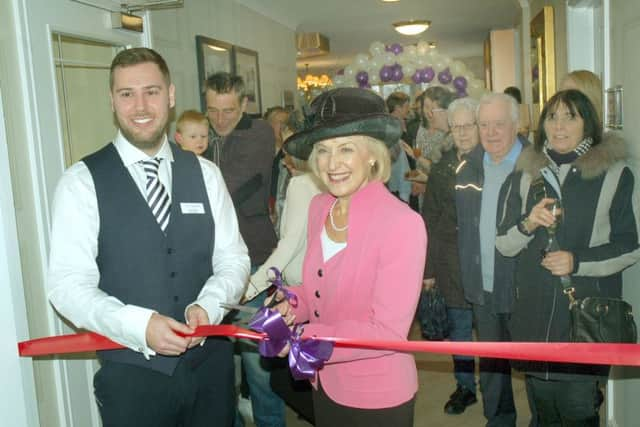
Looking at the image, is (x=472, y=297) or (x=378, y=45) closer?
(x=472, y=297)

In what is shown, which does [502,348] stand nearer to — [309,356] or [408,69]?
[309,356]

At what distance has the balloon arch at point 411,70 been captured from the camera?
8891 mm

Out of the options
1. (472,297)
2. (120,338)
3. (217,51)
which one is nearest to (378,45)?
(217,51)

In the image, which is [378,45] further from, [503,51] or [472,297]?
[472,297]

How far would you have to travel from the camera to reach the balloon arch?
8891 mm

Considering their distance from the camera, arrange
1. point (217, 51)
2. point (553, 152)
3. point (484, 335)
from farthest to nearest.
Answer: point (217, 51) → point (484, 335) → point (553, 152)

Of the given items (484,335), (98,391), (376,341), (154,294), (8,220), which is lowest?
(484,335)

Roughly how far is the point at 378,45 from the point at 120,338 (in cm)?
804

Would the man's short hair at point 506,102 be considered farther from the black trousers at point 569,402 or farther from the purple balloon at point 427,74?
the purple balloon at point 427,74

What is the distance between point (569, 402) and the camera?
8.05 feet

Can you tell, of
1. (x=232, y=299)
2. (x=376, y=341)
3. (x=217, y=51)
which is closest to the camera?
(x=376, y=341)

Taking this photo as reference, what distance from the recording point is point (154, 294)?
6.54ft

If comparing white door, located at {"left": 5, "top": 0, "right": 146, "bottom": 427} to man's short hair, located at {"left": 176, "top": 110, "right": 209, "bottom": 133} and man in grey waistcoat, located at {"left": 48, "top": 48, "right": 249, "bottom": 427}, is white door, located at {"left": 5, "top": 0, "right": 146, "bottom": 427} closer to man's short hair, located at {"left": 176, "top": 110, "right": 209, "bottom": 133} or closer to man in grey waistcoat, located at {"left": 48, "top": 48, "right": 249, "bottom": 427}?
man's short hair, located at {"left": 176, "top": 110, "right": 209, "bottom": 133}

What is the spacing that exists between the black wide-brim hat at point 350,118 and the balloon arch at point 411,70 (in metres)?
7.01
